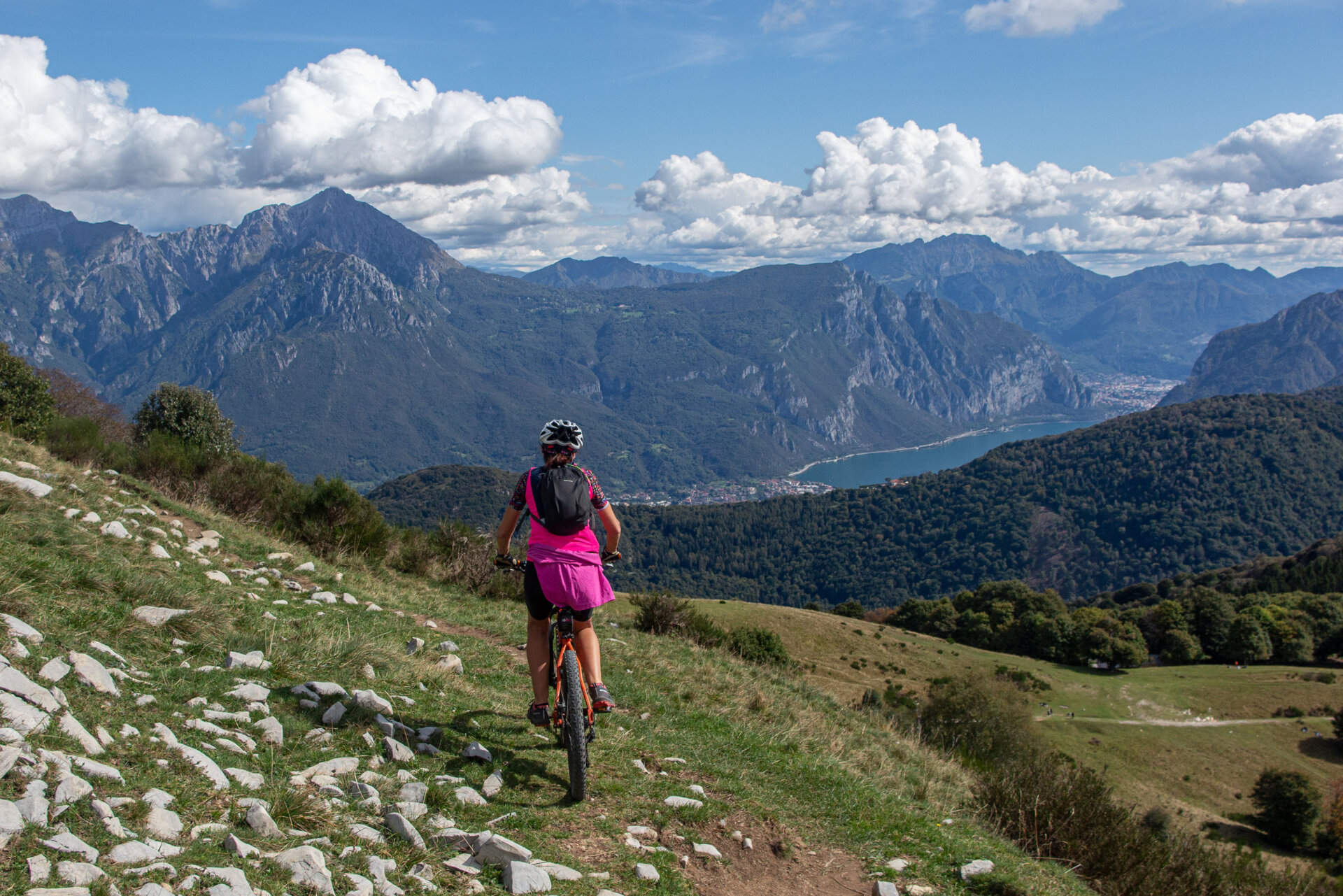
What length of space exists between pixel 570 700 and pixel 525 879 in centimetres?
133

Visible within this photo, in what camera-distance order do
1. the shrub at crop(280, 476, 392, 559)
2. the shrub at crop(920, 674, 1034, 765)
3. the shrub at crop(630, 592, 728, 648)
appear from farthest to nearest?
the shrub at crop(630, 592, 728, 648) < the shrub at crop(280, 476, 392, 559) < the shrub at crop(920, 674, 1034, 765)

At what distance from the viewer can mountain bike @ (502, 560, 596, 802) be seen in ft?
15.4

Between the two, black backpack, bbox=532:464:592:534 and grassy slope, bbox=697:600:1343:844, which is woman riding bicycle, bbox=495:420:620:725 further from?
grassy slope, bbox=697:600:1343:844

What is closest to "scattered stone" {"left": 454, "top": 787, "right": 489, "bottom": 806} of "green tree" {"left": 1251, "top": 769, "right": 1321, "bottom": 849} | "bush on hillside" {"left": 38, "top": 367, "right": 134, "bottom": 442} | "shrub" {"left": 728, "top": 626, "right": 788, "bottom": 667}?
"shrub" {"left": 728, "top": 626, "right": 788, "bottom": 667}

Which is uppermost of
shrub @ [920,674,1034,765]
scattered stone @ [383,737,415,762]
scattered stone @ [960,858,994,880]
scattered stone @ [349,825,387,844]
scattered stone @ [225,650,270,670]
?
scattered stone @ [225,650,270,670]

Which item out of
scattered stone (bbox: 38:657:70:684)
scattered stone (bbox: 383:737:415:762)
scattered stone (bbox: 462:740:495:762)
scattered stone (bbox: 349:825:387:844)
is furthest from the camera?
scattered stone (bbox: 462:740:495:762)

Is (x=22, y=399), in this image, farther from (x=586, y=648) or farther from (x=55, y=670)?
(x=586, y=648)

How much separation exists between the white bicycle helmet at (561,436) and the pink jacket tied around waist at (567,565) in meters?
0.31

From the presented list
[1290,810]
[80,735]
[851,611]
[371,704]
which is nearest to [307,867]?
[80,735]

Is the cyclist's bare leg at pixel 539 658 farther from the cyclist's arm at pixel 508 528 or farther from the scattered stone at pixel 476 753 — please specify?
the cyclist's arm at pixel 508 528

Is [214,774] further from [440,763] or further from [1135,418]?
[1135,418]

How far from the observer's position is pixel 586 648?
525 centimetres

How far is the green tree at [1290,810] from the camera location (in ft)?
88.5

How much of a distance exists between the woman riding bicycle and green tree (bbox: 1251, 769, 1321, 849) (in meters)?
33.8
